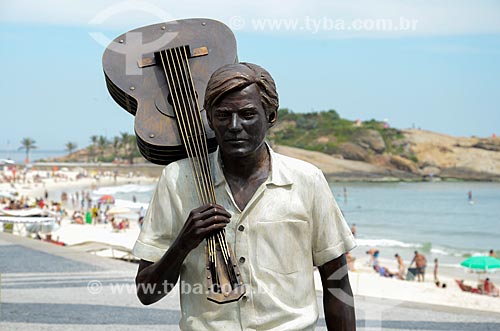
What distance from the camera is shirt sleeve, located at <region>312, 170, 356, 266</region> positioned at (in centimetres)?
240

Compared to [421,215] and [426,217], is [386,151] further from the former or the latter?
[426,217]

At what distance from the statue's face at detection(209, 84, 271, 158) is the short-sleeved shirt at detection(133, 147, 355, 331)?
15cm

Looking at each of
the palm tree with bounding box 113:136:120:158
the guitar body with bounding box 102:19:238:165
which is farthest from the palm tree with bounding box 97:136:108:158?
the guitar body with bounding box 102:19:238:165

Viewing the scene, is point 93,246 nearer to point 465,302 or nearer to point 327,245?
point 465,302

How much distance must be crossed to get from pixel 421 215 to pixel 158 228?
56585 millimetres

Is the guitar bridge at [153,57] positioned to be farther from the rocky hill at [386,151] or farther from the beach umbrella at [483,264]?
the rocky hill at [386,151]

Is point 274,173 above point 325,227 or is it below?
above

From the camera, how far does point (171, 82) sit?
255 centimetres

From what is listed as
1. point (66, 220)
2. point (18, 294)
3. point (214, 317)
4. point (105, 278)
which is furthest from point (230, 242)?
point (66, 220)

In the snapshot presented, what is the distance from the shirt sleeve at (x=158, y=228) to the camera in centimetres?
235

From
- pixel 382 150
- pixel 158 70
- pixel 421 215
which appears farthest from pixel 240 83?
pixel 382 150

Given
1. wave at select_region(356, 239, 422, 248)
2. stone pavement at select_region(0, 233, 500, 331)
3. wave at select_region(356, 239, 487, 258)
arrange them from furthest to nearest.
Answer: wave at select_region(356, 239, 487, 258)
wave at select_region(356, 239, 422, 248)
stone pavement at select_region(0, 233, 500, 331)

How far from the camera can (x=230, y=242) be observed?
2340 millimetres

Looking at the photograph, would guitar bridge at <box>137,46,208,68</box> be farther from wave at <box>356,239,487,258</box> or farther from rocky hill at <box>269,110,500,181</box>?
rocky hill at <box>269,110,500,181</box>
